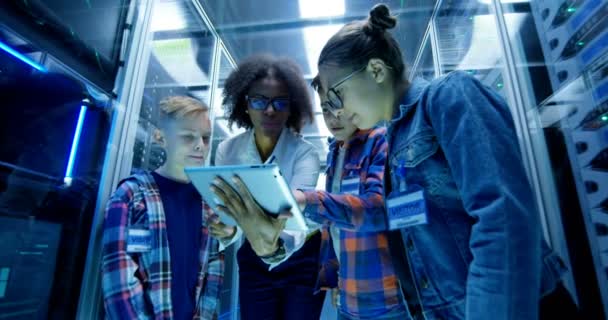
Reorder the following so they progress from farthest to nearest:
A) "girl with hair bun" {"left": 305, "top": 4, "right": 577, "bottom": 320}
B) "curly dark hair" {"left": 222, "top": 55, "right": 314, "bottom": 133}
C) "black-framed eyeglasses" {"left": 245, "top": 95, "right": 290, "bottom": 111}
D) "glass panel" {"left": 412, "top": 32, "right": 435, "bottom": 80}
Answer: "glass panel" {"left": 412, "top": 32, "right": 435, "bottom": 80} < "curly dark hair" {"left": 222, "top": 55, "right": 314, "bottom": 133} < "black-framed eyeglasses" {"left": 245, "top": 95, "right": 290, "bottom": 111} < "girl with hair bun" {"left": 305, "top": 4, "right": 577, "bottom": 320}

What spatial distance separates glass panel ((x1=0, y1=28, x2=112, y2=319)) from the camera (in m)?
0.89

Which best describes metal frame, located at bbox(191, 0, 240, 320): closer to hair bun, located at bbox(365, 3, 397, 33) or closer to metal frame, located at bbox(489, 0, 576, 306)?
hair bun, located at bbox(365, 3, 397, 33)

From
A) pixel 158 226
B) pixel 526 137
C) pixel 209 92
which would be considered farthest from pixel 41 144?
pixel 209 92

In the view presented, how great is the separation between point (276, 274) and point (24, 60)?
1053 millimetres

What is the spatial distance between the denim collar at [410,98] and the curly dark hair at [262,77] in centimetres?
88

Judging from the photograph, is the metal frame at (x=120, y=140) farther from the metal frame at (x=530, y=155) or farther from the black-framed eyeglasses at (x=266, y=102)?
the metal frame at (x=530, y=155)

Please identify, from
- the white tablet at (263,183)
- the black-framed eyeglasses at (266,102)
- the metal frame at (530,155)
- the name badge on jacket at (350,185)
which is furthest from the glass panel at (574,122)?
the black-framed eyeglasses at (266,102)

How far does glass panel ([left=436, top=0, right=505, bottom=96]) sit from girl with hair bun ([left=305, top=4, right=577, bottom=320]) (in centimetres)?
59

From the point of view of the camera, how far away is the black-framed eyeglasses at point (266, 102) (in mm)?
1510

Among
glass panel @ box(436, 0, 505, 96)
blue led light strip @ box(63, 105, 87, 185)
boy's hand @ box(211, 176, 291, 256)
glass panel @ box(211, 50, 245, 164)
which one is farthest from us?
glass panel @ box(211, 50, 245, 164)

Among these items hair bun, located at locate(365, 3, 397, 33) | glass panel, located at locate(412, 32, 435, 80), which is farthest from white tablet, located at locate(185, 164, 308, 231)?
glass panel, located at locate(412, 32, 435, 80)

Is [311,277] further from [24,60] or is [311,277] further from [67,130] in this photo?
[24,60]

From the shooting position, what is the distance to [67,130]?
1087 mm

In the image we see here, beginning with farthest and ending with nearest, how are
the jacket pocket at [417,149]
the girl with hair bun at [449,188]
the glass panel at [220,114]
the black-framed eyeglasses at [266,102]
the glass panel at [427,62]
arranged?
1. the glass panel at [220,114]
2. the glass panel at [427,62]
3. the black-framed eyeglasses at [266,102]
4. the jacket pocket at [417,149]
5. the girl with hair bun at [449,188]
